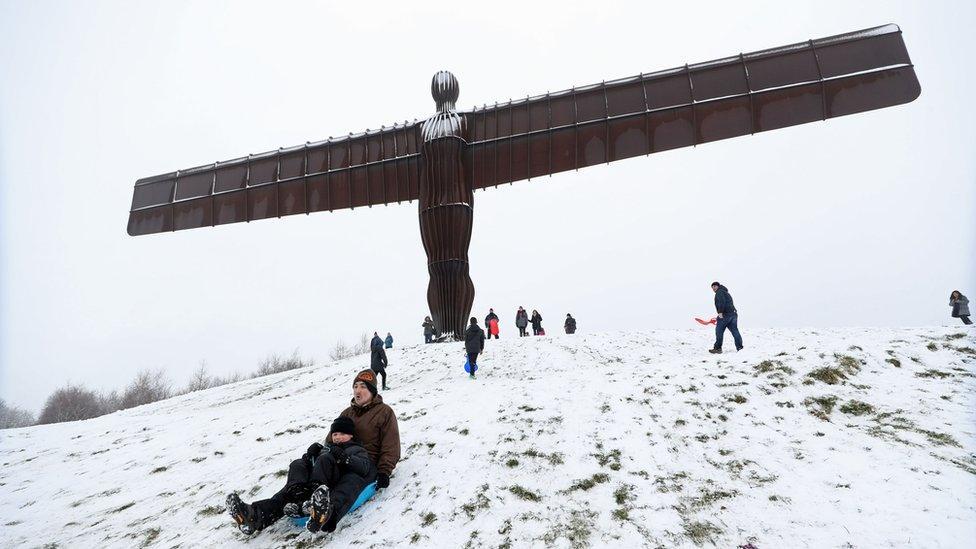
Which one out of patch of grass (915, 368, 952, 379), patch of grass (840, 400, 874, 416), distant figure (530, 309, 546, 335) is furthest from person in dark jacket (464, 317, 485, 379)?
distant figure (530, 309, 546, 335)

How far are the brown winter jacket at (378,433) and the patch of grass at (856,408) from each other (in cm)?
564

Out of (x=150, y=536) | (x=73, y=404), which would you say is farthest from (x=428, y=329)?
(x=73, y=404)

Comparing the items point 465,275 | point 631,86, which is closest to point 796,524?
point 465,275

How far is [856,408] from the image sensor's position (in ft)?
19.0

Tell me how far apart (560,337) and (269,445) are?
9.12m

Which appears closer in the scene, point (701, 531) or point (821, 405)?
point (701, 531)

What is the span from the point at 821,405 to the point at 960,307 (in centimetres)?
1284

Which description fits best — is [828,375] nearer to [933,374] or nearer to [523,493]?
[933,374]

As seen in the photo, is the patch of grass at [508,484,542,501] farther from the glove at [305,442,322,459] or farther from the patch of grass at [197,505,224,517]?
the patch of grass at [197,505,224,517]

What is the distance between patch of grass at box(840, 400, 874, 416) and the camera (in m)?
5.69

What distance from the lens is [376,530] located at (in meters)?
4.20

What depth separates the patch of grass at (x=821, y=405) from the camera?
5715mm

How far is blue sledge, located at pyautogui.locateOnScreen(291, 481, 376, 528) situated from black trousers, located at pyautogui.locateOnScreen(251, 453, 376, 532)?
13cm

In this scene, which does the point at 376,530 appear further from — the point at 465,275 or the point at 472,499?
the point at 465,275
